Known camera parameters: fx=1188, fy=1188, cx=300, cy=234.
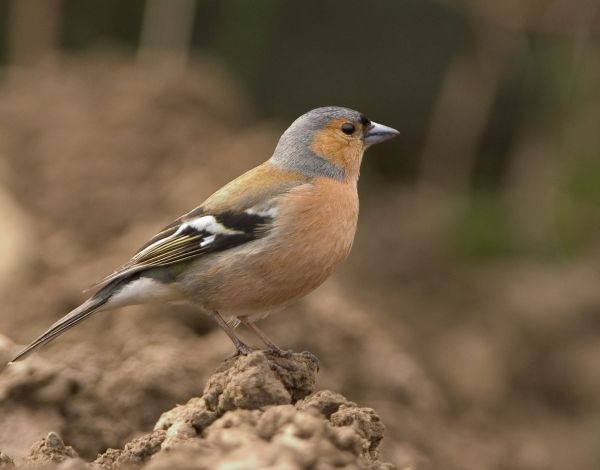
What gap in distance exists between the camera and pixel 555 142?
43.8 ft

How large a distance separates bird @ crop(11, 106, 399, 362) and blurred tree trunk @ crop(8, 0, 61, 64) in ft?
32.1

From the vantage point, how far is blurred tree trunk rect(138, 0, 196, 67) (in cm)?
1393

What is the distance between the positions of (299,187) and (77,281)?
2719mm

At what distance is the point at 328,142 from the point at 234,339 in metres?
1.43

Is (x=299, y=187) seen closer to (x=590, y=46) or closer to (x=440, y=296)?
(x=440, y=296)

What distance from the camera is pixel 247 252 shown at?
5914mm

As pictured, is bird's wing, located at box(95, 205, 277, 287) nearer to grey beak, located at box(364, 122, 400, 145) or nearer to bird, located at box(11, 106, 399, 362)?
bird, located at box(11, 106, 399, 362)

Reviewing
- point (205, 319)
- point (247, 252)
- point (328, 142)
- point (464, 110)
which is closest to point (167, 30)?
point (464, 110)

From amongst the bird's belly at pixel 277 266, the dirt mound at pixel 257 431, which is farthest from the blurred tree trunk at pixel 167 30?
the dirt mound at pixel 257 431

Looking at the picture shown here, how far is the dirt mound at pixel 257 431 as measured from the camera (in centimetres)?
345

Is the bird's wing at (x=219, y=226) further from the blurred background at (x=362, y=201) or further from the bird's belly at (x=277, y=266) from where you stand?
the blurred background at (x=362, y=201)

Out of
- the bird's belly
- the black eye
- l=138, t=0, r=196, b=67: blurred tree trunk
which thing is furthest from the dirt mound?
l=138, t=0, r=196, b=67: blurred tree trunk

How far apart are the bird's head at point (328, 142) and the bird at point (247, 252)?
4 cm

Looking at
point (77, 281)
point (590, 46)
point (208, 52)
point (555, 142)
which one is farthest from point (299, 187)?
point (208, 52)
